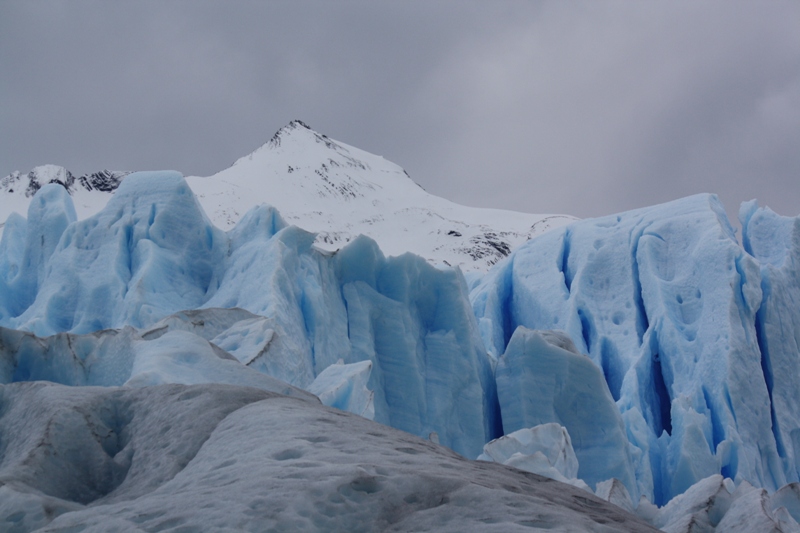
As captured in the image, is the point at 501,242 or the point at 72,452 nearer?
the point at 72,452

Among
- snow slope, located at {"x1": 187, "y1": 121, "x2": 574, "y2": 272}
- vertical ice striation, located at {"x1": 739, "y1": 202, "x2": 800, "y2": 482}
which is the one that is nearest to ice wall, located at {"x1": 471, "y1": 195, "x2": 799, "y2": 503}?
vertical ice striation, located at {"x1": 739, "y1": 202, "x2": 800, "y2": 482}

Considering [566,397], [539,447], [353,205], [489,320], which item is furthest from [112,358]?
[353,205]

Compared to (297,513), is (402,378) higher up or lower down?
higher up

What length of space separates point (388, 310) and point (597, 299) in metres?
5.23

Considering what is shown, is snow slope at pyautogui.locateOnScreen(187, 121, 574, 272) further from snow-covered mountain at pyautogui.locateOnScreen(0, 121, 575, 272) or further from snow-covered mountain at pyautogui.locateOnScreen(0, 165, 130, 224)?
snow-covered mountain at pyautogui.locateOnScreen(0, 165, 130, 224)

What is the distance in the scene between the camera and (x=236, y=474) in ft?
9.29

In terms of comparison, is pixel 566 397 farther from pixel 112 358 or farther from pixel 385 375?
pixel 112 358

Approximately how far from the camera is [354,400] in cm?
712

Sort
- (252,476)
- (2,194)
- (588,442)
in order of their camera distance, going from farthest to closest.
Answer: (2,194), (588,442), (252,476)

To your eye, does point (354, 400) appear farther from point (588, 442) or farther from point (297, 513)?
point (588, 442)

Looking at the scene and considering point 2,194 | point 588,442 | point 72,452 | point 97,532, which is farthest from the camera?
point 2,194

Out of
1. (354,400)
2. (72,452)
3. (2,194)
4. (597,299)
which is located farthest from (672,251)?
(2,194)

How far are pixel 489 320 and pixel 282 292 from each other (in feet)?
20.1

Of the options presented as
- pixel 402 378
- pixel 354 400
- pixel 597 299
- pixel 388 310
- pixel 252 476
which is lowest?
pixel 252 476
